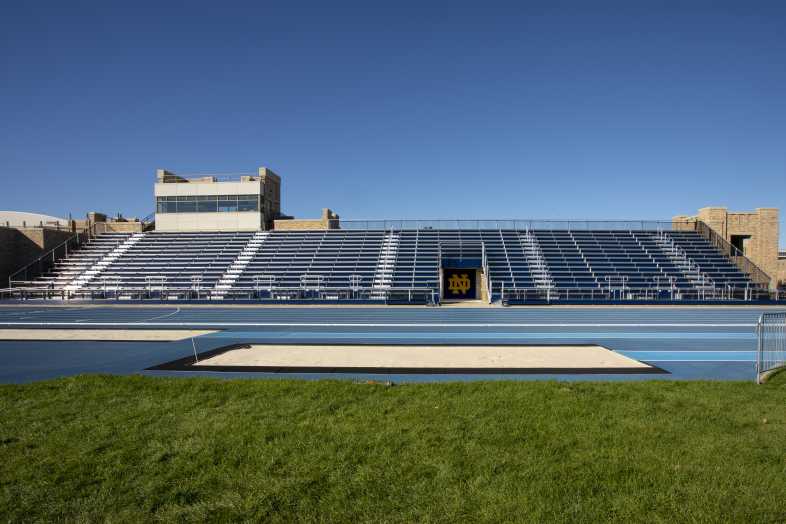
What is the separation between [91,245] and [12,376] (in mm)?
29112

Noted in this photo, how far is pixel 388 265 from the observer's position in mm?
27812

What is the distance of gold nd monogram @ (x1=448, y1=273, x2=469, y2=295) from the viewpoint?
88.8 feet

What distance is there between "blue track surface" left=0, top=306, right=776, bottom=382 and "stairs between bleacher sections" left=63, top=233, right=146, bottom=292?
18.2 ft

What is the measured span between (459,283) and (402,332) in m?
14.7

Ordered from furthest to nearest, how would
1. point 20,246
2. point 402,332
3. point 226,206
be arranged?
point 226,206 < point 20,246 < point 402,332

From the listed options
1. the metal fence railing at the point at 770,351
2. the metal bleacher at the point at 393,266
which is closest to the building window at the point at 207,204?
the metal bleacher at the point at 393,266

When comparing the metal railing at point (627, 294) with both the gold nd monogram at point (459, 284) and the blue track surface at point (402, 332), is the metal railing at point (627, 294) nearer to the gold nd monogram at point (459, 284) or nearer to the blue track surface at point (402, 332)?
the blue track surface at point (402, 332)

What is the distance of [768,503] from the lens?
10.6ft

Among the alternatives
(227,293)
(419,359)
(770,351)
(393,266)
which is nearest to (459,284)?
(393,266)

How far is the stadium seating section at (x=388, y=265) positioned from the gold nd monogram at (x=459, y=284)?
120 cm

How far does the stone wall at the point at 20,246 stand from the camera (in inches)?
1099

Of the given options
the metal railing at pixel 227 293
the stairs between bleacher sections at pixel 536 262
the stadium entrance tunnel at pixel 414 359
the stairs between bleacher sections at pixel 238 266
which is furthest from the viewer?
the stairs between bleacher sections at pixel 238 266

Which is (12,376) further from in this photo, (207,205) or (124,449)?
(207,205)

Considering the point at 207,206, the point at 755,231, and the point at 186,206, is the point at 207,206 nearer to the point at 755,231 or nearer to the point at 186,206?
the point at 186,206
